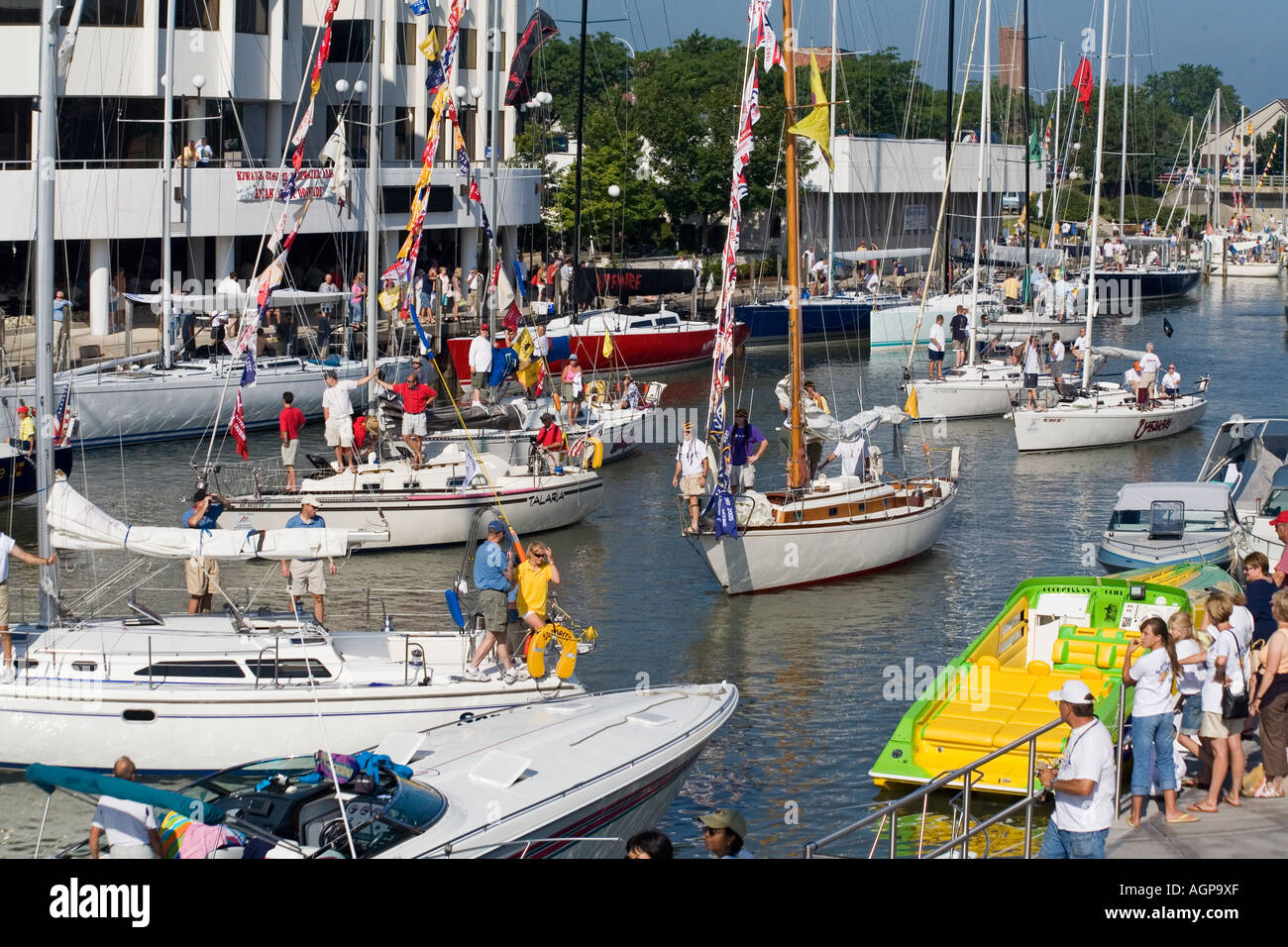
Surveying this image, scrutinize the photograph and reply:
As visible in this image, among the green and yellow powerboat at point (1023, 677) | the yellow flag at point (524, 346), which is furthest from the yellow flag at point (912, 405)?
the green and yellow powerboat at point (1023, 677)

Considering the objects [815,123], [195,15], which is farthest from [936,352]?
[195,15]

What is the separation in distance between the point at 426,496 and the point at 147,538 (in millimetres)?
8960

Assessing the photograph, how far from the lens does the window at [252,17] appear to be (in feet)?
147

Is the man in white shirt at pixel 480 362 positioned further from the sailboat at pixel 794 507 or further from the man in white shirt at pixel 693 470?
the man in white shirt at pixel 693 470

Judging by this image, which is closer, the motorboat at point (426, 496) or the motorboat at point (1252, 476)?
the motorboat at point (1252, 476)

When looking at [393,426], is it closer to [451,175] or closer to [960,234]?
[451,175]

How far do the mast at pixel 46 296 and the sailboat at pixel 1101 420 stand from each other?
73.6 ft

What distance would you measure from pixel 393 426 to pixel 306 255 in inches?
810

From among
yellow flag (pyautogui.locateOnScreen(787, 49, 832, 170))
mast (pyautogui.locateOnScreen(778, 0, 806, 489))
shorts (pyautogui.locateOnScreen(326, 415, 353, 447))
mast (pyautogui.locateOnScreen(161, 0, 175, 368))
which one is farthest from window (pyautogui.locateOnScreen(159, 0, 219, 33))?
yellow flag (pyautogui.locateOnScreen(787, 49, 832, 170))

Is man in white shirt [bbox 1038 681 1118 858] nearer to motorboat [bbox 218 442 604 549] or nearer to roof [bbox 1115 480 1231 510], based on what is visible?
roof [bbox 1115 480 1231 510]

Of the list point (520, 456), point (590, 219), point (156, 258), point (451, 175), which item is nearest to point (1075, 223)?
point (590, 219)

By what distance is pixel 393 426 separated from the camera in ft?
96.9

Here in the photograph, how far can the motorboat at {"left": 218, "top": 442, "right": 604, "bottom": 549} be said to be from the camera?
25.0m

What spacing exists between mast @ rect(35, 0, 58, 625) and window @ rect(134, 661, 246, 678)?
166 cm
